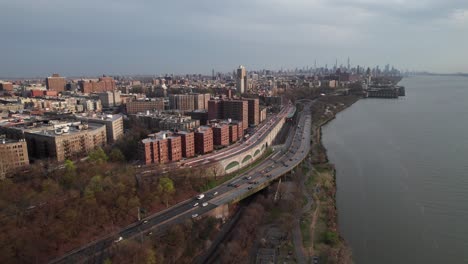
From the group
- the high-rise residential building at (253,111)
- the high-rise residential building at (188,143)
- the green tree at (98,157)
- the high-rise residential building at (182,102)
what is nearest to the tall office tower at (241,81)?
the high-rise residential building at (182,102)

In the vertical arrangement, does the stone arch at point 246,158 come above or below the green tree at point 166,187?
below

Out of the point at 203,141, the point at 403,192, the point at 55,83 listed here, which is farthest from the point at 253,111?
the point at 55,83

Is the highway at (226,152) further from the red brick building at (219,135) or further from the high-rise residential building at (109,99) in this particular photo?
the high-rise residential building at (109,99)

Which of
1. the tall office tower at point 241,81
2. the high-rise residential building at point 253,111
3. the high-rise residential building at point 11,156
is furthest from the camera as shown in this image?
the tall office tower at point 241,81

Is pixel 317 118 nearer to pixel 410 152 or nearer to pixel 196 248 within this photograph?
pixel 410 152

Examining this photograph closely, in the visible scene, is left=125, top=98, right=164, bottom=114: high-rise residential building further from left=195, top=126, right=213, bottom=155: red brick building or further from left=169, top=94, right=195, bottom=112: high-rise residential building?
left=195, top=126, right=213, bottom=155: red brick building

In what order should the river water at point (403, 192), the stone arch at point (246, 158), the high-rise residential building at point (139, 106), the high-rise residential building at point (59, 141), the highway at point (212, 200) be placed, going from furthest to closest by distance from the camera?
the high-rise residential building at point (139, 106) < the stone arch at point (246, 158) < the high-rise residential building at point (59, 141) < the river water at point (403, 192) < the highway at point (212, 200)

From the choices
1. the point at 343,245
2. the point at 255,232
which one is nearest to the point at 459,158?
the point at 343,245

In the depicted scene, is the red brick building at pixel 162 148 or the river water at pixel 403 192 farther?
the red brick building at pixel 162 148
